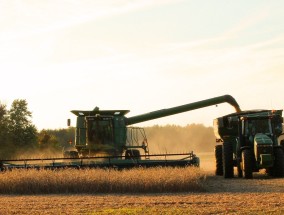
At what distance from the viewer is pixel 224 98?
22.6 meters

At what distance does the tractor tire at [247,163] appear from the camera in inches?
635

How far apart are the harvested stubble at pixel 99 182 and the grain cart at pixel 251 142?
2.15m

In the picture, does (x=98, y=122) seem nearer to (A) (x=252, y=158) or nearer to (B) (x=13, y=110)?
(A) (x=252, y=158)

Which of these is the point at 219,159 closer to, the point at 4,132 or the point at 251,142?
the point at 251,142

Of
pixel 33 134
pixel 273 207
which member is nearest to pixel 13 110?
pixel 33 134

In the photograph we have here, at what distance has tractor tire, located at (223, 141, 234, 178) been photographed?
1717 centimetres

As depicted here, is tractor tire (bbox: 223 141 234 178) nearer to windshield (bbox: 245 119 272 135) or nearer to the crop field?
windshield (bbox: 245 119 272 135)

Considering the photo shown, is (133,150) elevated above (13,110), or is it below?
below

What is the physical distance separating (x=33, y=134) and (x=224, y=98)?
55.1 ft

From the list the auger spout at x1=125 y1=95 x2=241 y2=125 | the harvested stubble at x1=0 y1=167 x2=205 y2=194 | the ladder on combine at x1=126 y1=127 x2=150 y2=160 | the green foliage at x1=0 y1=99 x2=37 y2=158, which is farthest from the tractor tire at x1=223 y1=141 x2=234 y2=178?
the green foliage at x1=0 y1=99 x2=37 y2=158

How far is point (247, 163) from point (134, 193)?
163 inches

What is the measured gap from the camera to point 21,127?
3616 cm

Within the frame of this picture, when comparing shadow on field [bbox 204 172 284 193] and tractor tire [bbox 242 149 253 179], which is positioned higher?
tractor tire [bbox 242 149 253 179]

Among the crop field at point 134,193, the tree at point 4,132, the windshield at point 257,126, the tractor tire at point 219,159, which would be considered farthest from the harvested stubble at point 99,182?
the tree at point 4,132
